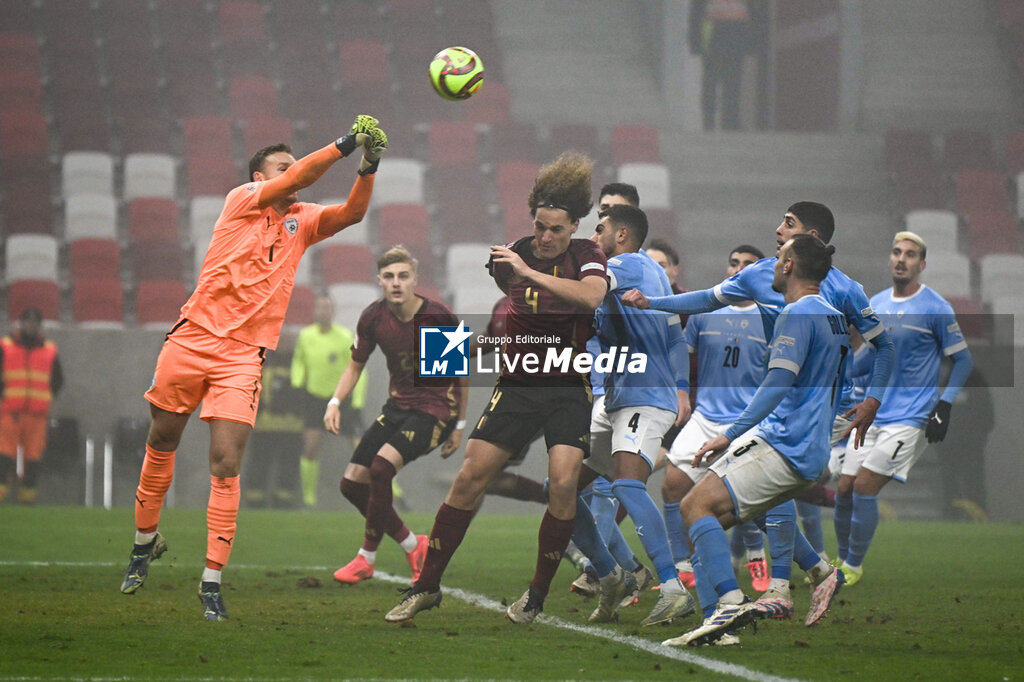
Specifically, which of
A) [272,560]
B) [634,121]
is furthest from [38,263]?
[634,121]

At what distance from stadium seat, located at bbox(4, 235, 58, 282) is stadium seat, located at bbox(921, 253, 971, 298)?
37.3ft

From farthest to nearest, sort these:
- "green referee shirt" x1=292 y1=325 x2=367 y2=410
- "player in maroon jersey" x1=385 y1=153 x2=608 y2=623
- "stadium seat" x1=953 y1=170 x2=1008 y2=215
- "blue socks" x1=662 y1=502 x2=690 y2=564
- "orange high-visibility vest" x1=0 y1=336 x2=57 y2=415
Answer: "stadium seat" x1=953 y1=170 x2=1008 y2=215
"green referee shirt" x1=292 y1=325 x2=367 y2=410
"orange high-visibility vest" x1=0 y1=336 x2=57 y2=415
"blue socks" x1=662 y1=502 x2=690 y2=564
"player in maroon jersey" x1=385 y1=153 x2=608 y2=623

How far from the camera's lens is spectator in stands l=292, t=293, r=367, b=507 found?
1460 cm

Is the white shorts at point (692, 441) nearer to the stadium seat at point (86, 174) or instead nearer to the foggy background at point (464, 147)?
the foggy background at point (464, 147)

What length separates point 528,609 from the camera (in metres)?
6.18

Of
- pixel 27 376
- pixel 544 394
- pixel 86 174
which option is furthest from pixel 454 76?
pixel 86 174

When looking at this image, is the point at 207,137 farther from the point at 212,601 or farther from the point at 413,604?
the point at 413,604

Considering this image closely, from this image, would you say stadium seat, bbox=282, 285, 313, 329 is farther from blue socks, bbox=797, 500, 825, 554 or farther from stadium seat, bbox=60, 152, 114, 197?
blue socks, bbox=797, 500, 825, 554

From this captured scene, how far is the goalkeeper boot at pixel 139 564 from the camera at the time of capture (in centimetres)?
637

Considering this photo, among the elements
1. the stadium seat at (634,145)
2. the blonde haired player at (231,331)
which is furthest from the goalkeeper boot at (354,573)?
the stadium seat at (634,145)

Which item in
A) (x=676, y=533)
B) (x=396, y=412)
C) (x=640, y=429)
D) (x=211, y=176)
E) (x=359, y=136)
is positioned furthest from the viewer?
(x=211, y=176)

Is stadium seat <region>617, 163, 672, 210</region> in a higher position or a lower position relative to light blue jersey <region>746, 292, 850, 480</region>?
higher

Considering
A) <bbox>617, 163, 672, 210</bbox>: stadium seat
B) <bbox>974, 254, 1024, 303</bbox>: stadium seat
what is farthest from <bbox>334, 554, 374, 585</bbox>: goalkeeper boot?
<bbox>974, 254, 1024, 303</bbox>: stadium seat

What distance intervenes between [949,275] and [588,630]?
1302 cm
